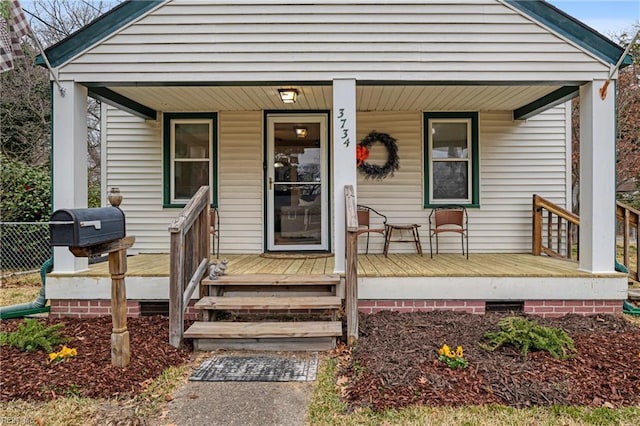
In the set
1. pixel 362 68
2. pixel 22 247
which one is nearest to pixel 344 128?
pixel 362 68

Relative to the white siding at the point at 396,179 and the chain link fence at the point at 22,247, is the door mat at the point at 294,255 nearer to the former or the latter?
the white siding at the point at 396,179

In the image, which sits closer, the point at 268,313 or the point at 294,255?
the point at 268,313

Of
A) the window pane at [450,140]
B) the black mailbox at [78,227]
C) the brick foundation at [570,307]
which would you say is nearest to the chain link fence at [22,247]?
the black mailbox at [78,227]

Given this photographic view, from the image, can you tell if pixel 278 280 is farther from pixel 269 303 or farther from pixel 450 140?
pixel 450 140

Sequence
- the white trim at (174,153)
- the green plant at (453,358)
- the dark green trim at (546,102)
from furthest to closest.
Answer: the white trim at (174,153), the dark green trim at (546,102), the green plant at (453,358)

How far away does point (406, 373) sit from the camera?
2.77 m

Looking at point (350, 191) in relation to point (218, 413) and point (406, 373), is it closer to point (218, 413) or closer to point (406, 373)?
point (406, 373)

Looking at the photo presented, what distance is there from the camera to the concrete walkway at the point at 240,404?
237 centimetres

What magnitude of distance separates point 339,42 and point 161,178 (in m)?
3.46

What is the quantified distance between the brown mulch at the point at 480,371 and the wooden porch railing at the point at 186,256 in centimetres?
153

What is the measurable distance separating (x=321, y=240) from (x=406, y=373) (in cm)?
327

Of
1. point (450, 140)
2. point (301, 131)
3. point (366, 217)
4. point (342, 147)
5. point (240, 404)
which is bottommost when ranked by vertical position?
point (240, 404)

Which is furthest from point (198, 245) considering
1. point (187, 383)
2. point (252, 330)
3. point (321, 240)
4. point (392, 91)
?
point (392, 91)

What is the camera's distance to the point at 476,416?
2.36 metres
